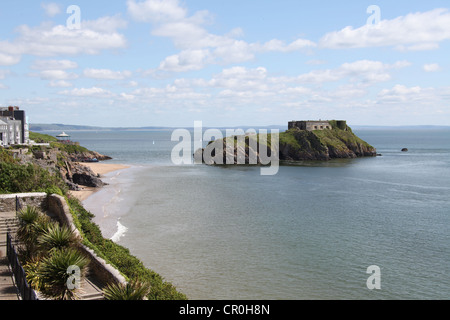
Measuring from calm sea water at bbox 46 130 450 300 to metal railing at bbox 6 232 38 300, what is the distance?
10.1 meters

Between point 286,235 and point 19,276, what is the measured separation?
83.3ft

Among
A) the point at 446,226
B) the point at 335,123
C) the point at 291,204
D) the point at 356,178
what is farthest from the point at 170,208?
the point at 335,123

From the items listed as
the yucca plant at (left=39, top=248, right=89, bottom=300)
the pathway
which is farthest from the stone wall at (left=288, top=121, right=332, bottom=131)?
the yucca plant at (left=39, top=248, right=89, bottom=300)

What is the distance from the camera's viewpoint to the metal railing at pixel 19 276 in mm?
15588

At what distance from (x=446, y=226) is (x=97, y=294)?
37320mm

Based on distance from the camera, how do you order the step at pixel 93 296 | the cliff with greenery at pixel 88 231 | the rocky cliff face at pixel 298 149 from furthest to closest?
the rocky cliff face at pixel 298 149 < the cliff with greenery at pixel 88 231 < the step at pixel 93 296

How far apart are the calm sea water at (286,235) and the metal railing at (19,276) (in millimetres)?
10149

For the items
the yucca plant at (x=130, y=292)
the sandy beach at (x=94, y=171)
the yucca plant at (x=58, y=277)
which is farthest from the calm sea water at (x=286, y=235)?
the yucca plant at (x=130, y=292)

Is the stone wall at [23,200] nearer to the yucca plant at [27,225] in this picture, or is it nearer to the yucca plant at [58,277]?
the yucca plant at [27,225]

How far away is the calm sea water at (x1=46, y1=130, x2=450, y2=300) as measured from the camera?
26766 mm

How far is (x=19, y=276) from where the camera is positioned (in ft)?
58.4

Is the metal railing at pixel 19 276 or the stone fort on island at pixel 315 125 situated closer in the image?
the metal railing at pixel 19 276

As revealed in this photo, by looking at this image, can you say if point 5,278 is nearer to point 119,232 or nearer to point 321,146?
point 119,232
